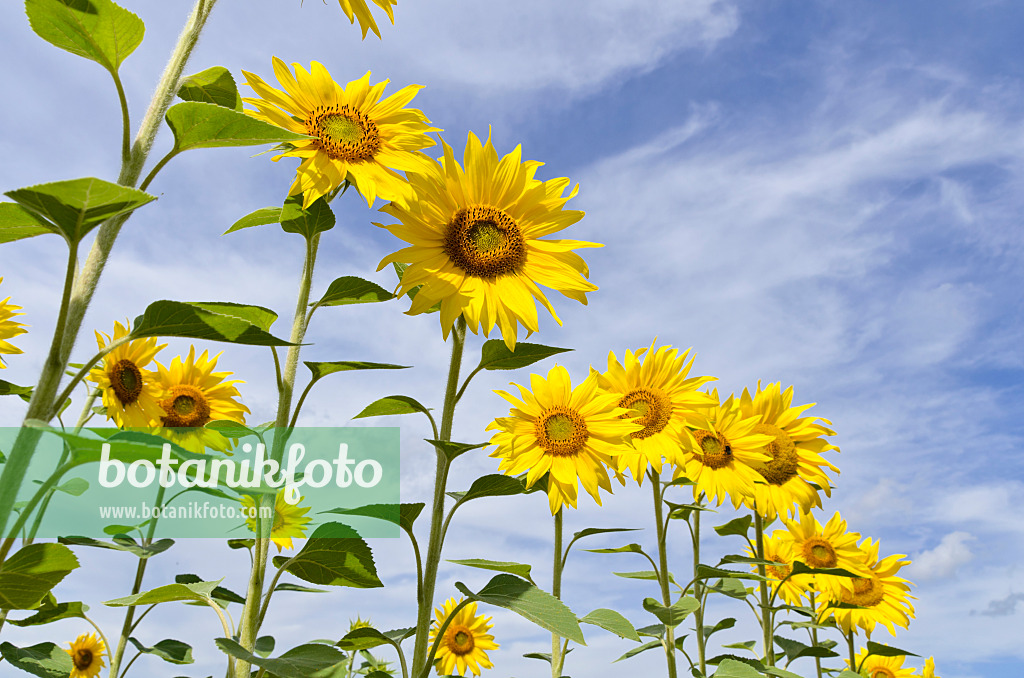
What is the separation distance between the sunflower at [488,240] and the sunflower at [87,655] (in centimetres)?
393

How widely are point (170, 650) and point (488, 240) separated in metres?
2.14

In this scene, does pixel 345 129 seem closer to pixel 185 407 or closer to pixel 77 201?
pixel 77 201

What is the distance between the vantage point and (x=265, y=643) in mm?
2820

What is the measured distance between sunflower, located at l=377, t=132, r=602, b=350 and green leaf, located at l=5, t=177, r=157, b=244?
858 mm

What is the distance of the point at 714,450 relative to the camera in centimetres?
328

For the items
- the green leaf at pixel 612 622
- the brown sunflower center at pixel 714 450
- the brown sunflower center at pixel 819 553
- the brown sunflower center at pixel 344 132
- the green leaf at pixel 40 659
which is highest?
the brown sunflower center at pixel 344 132

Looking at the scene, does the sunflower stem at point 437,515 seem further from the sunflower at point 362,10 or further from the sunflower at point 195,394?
the sunflower at point 195,394

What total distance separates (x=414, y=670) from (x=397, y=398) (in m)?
0.68

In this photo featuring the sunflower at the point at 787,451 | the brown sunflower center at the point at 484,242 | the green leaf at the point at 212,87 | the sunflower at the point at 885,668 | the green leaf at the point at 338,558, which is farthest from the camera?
the sunflower at the point at 885,668

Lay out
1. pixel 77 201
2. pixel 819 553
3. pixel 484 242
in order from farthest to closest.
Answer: pixel 819 553 < pixel 484 242 < pixel 77 201

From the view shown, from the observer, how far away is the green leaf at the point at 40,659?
78.6 inches

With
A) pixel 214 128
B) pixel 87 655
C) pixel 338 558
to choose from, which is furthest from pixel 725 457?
pixel 87 655

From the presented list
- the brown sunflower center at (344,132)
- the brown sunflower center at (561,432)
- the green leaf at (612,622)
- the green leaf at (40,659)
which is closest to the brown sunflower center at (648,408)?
the brown sunflower center at (561,432)

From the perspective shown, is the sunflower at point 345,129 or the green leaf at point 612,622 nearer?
the sunflower at point 345,129
